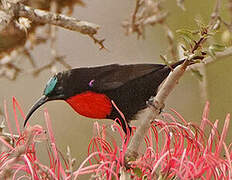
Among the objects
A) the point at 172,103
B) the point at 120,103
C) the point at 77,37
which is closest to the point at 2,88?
the point at 77,37

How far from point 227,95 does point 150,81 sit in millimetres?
732

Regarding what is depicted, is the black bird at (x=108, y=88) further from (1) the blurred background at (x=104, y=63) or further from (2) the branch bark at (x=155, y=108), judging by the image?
(1) the blurred background at (x=104, y=63)

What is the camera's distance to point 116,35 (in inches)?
82.0

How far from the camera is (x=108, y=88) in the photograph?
1.38 meters

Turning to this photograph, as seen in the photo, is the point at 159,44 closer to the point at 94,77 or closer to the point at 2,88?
the point at 2,88

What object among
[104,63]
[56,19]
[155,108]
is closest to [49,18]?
[56,19]

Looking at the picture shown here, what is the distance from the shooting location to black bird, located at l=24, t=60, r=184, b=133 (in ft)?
4.40

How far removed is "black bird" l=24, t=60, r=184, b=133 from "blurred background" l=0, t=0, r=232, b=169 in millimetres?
547

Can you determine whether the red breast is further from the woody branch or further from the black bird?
the woody branch

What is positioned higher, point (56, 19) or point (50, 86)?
point (56, 19)

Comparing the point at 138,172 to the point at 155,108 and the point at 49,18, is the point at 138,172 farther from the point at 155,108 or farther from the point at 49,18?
the point at 49,18

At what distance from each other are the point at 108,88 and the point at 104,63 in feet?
1.88

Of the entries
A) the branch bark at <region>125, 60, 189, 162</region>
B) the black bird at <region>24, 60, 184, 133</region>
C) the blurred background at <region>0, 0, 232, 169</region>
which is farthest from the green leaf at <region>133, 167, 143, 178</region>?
the blurred background at <region>0, 0, 232, 169</region>

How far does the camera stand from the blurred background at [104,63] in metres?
1.99
